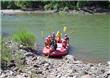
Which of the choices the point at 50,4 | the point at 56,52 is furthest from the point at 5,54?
the point at 50,4

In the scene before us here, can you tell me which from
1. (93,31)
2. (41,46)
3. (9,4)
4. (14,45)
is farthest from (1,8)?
(14,45)

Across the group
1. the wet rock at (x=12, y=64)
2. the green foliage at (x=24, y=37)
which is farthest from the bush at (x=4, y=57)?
the green foliage at (x=24, y=37)

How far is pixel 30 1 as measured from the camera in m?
60.1

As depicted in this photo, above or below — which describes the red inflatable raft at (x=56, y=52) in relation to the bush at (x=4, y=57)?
below

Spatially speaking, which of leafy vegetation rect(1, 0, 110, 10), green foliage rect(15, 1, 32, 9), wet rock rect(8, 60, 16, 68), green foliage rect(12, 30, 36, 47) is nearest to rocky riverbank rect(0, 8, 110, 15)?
leafy vegetation rect(1, 0, 110, 10)

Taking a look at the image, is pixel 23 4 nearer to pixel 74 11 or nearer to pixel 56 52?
pixel 74 11

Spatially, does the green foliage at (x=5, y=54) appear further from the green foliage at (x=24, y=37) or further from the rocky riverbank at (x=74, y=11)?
the rocky riverbank at (x=74, y=11)

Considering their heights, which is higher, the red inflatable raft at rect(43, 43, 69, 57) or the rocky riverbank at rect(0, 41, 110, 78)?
the rocky riverbank at rect(0, 41, 110, 78)

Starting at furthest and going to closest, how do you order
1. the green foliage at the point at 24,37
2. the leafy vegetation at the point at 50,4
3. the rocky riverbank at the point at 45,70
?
the leafy vegetation at the point at 50,4 → the green foliage at the point at 24,37 → the rocky riverbank at the point at 45,70

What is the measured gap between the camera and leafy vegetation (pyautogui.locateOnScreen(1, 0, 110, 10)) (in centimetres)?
5716

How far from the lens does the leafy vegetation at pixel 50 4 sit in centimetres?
5716

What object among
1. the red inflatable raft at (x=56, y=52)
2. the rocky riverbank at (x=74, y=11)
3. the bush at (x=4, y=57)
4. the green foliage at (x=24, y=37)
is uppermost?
the bush at (x=4, y=57)

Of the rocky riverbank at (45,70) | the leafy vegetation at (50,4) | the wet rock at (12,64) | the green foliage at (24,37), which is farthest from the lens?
the leafy vegetation at (50,4)

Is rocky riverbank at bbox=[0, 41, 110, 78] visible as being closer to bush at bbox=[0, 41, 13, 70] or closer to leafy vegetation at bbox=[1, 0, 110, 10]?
bush at bbox=[0, 41, 13, 70]
